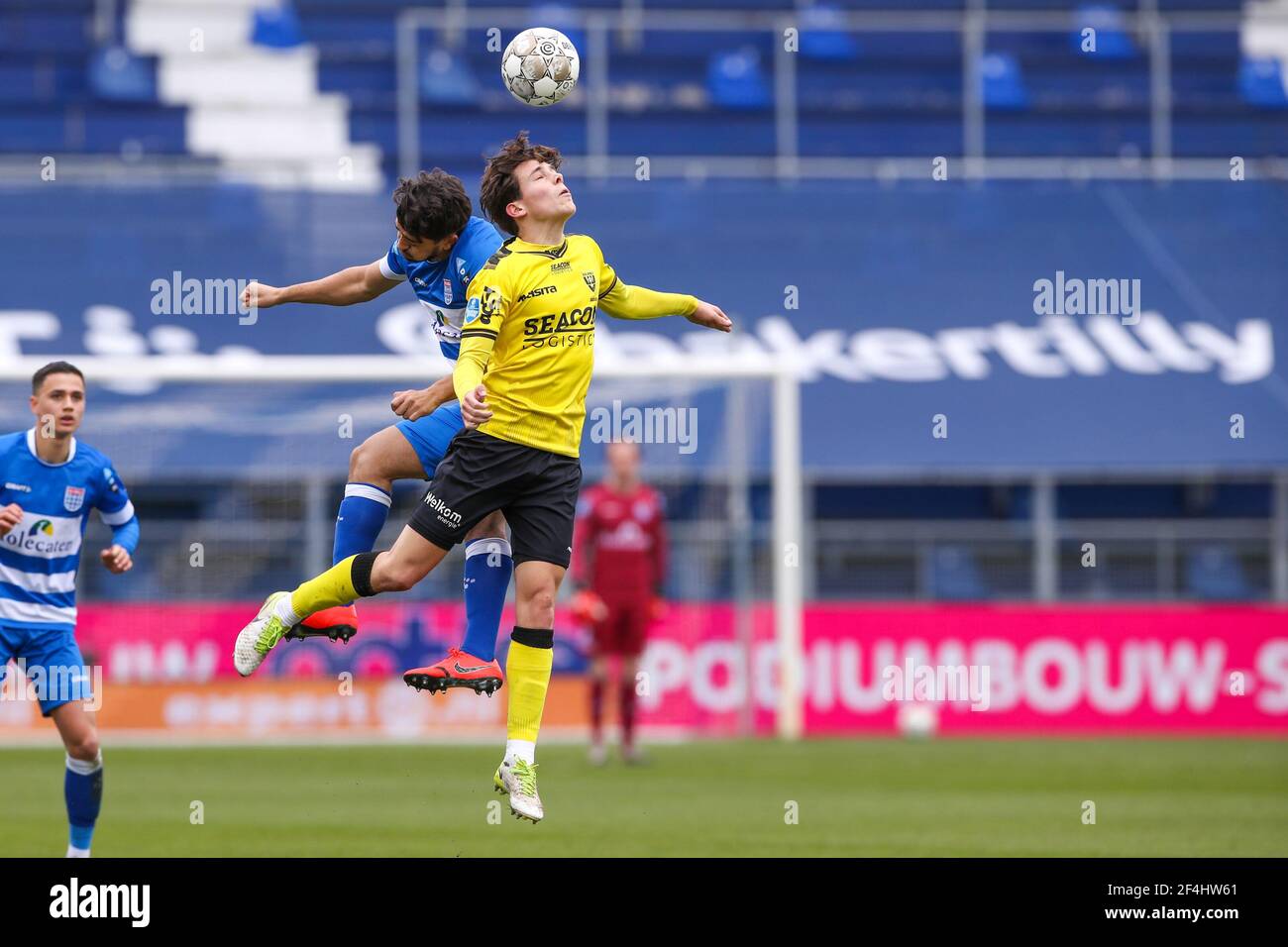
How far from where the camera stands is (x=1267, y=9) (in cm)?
2052

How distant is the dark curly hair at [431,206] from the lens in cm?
729

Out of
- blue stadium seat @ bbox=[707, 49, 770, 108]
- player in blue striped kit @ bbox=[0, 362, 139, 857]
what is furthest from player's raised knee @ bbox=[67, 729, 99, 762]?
blue stadium seat @ bbox=[707, 49, 770, 108]

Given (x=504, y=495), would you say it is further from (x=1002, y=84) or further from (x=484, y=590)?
(x=1002, y=84)

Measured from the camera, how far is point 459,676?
7.14 metres

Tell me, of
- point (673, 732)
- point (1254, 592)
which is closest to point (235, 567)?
point (673, 732)

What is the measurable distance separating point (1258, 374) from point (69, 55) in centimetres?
1198

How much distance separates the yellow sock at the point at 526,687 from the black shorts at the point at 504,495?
0.36m

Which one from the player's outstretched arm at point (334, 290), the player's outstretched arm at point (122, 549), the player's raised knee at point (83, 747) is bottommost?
the player's raised knee at point (83, 747)

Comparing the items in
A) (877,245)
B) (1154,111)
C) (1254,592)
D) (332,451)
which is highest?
(1154,111)

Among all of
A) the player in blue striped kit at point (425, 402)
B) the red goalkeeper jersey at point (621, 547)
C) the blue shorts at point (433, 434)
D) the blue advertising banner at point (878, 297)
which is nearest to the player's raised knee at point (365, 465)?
the player in blue striped kit at point (425, 402)

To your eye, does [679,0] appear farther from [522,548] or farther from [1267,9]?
[522,548]

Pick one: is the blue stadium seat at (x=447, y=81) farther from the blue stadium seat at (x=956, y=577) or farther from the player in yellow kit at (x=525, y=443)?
the player in yellow kit at (x=525, y=443)

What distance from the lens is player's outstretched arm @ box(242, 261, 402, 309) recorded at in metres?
7.54
